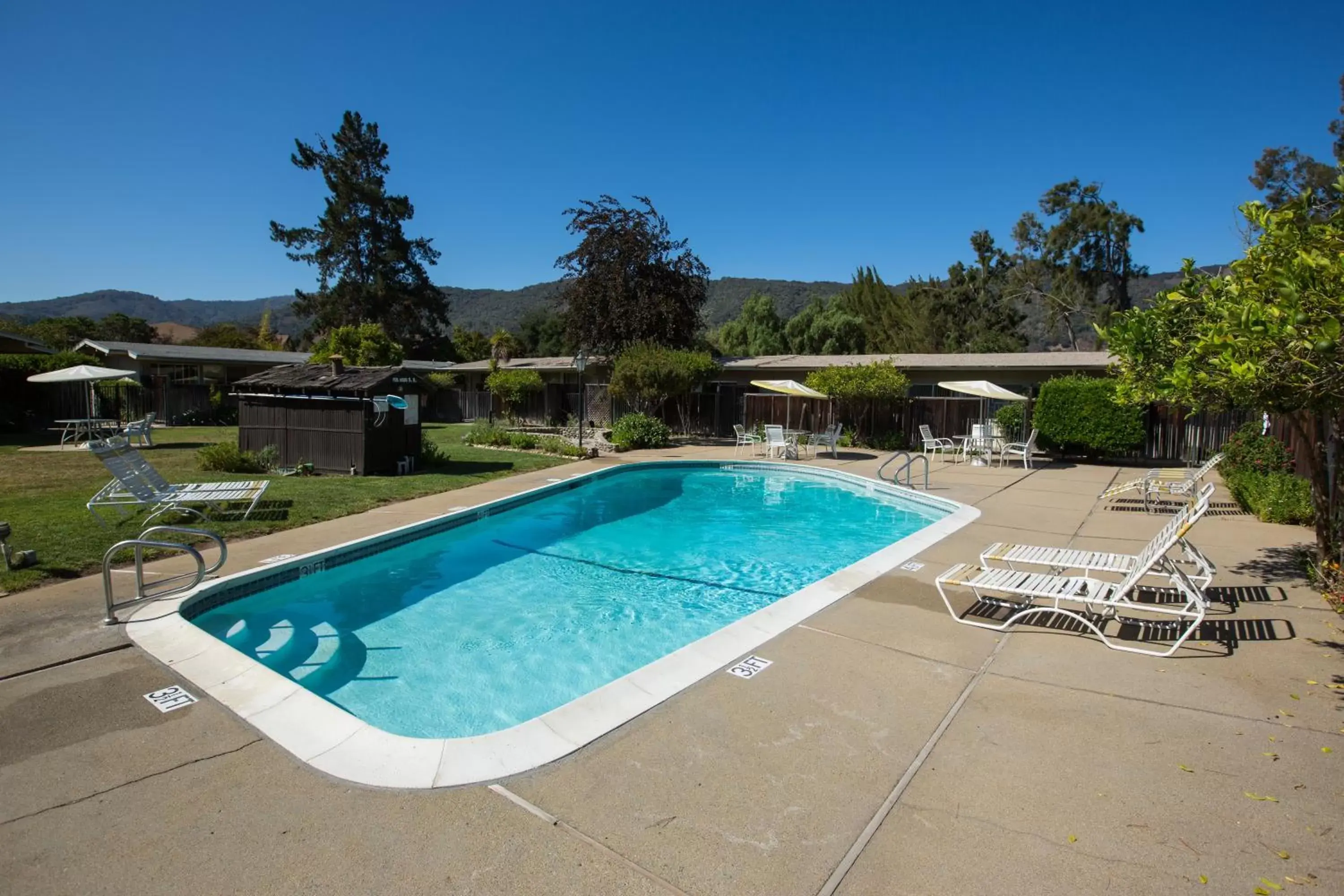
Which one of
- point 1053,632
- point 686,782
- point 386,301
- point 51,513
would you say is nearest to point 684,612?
point 1053,632

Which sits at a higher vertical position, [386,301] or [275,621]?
[386,301]

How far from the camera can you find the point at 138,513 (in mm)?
9273

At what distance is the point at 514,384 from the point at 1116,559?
2169cm

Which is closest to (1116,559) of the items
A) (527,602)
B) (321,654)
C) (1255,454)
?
(527,602)

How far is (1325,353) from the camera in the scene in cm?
394

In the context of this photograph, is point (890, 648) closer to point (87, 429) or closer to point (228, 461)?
point (228, 461)

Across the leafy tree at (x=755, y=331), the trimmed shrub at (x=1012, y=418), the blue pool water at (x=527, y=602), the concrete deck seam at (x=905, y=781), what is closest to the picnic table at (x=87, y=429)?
the blue pool water at (x=527, y=602)

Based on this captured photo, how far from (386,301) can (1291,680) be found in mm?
51163

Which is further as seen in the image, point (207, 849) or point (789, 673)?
point (789, 673)

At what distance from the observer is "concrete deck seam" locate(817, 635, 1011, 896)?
269 centimetres

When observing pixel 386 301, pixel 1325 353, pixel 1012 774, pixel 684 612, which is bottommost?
pixel 684 612

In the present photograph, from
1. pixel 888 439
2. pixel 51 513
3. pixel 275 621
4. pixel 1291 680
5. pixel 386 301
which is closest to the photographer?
pixel 1291 680

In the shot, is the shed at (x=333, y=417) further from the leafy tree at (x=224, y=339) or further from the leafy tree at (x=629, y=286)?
the leafy tree at (x=224, y=339)

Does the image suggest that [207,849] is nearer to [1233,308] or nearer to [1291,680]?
[1291,680]
